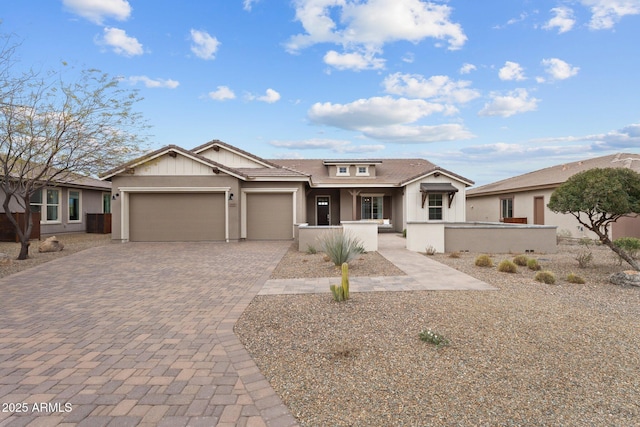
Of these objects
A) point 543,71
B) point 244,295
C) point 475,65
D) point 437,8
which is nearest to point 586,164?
point 543,71

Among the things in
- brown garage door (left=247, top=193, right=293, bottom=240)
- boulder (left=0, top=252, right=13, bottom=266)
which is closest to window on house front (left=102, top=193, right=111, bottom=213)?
brown garage door (left=247, top=193, right=293, bottom=240)

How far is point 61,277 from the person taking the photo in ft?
29.0

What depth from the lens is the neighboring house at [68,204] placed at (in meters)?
19.2

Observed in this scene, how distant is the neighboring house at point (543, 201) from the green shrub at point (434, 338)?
15829mm

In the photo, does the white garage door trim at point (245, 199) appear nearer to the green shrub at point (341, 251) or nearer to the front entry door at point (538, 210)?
the green shrub at point (341, 251)

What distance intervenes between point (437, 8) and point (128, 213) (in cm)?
1630

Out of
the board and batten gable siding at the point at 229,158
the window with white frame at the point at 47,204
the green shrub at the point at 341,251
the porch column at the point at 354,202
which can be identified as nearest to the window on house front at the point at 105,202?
the window with white frame at the point at 47,204

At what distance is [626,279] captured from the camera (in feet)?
24.9

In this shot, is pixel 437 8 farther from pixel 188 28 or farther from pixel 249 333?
pixel 249 333

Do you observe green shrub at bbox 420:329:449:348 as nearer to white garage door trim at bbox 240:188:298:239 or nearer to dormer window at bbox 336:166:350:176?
white garage door trim at bbox 240:188:298:239

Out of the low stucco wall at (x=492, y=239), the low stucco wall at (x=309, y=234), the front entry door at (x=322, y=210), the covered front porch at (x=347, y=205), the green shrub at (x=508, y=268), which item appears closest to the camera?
the green shrub at (x=508, y=268)

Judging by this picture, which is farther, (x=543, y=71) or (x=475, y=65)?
(x=475, y=65)

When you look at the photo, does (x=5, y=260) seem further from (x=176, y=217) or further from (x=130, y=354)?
(x=130, y=354)

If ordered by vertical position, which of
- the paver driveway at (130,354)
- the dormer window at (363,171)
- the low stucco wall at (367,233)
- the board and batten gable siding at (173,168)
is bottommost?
the paver driveway at (130,354)
